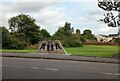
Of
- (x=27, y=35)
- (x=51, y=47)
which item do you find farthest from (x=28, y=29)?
(x=51, y=47)

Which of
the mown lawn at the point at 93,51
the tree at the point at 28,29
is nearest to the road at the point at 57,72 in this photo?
the mown lawn at the point at 93,51

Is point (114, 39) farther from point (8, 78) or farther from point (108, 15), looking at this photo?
point (8, 78)

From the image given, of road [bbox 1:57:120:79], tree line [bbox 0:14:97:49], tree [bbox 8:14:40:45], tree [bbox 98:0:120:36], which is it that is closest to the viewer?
road [bbox 1:57:120:79]

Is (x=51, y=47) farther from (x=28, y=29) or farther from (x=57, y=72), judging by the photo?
(x=28, y=29)

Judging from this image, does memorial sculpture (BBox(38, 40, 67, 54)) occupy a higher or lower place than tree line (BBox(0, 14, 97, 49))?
lower

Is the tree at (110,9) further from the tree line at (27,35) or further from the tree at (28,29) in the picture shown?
the tree at (28,29)

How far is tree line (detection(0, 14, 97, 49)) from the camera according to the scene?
161 ft

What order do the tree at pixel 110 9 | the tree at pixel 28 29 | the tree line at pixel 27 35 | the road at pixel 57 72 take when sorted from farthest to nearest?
the tree at pixel 28 29
the tree line at pixel 27 35
the tree at pixel 110 9
the road at pixel 57 72

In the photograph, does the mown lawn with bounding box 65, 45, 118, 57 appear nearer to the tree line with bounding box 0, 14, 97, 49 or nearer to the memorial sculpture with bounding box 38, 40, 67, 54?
the memorial sculpture with bounding box 38, 40, 67, 54

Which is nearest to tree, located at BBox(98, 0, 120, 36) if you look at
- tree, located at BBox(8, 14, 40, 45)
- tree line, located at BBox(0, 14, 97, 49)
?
tree line, located at BBox(0, 14, 97, 49)

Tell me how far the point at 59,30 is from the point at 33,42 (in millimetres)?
13117

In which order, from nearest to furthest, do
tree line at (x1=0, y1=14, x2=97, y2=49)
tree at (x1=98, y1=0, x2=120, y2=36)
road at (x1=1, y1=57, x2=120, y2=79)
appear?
road at (x1=1, y1=57, x2=120, y2=79)
tree at (x1=98, y1=0, x2=120, y2=36)
tree line at (x1=0, y1=14, x2=97, y2=49)

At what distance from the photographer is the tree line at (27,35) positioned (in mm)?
49188

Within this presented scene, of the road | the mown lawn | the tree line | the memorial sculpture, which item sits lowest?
the road
